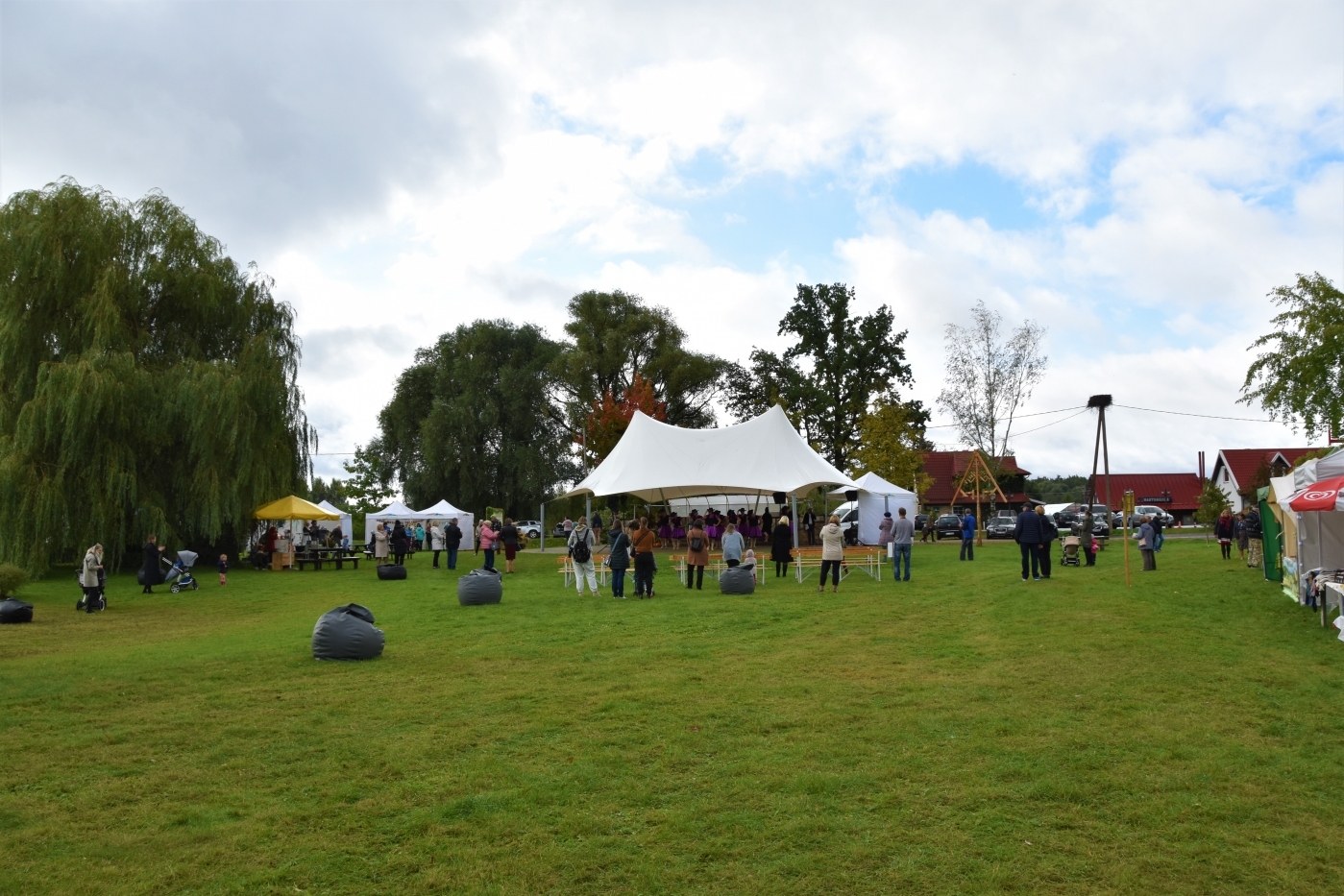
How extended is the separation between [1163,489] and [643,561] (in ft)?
204

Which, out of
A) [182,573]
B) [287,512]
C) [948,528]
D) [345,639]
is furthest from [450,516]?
[345,639]

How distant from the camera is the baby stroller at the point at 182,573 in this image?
69.1ft

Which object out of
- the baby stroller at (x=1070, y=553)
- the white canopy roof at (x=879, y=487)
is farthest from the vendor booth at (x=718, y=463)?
the white canopy roof at (x=879, y=487)

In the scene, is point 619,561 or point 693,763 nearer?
point 693,763

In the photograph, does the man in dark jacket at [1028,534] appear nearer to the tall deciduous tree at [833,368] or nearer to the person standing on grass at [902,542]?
the person standing on grass at [902,542]

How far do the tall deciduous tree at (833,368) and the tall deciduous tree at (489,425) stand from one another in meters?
11.4

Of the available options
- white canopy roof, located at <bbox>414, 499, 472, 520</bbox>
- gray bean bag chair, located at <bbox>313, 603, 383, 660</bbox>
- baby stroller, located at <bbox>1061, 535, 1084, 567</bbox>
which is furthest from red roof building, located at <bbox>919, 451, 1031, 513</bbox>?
gray bean bag chair, located at <bbox>313, 603, 383, 660</bbox>

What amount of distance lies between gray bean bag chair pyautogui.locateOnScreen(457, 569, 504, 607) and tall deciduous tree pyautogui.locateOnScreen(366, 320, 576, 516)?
31088 mm

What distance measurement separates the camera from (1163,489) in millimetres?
68750

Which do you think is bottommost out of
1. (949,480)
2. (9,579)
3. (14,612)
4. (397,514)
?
(14,612)

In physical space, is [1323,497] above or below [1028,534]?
above

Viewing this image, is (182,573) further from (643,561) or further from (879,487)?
(879,487)

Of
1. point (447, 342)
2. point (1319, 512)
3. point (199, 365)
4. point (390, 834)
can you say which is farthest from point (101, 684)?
point (447, 342)

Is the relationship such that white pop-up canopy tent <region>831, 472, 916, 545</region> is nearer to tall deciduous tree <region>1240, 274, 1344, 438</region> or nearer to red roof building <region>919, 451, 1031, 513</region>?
tall deciduous tree <region>1240, 274, 1344, 438</region>
